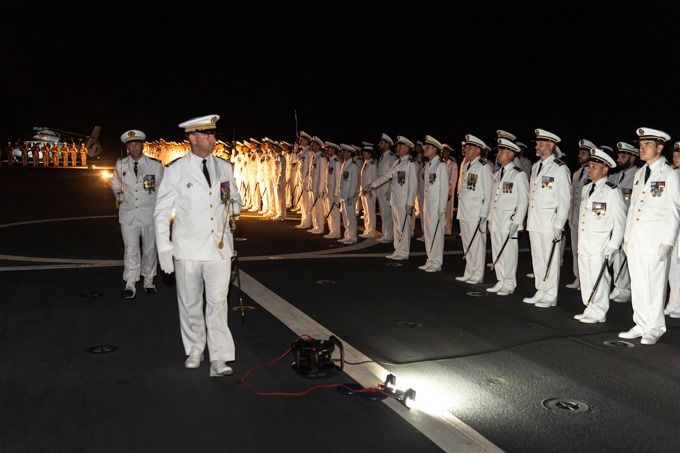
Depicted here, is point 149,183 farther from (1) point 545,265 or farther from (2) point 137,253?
(1) point 545,265

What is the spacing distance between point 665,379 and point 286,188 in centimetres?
1445

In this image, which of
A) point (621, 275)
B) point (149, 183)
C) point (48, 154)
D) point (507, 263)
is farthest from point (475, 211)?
point (48, 154)

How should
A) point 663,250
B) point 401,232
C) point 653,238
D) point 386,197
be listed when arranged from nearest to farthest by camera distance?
point 663,250
point 653,238
point 401,232
point 386,197

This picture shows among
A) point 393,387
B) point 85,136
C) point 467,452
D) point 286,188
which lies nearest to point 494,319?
point 393,387

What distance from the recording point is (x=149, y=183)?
28.8 ft

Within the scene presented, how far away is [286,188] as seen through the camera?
19.3m

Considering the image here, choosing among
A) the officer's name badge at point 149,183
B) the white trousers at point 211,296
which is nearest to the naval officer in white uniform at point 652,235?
the white trousers at point 211,296

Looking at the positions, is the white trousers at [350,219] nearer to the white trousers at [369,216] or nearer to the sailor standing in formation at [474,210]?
the white trousers at [369,216]

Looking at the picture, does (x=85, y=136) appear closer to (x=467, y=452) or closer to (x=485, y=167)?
(x=485, y=167)

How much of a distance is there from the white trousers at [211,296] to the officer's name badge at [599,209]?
15.5 ft

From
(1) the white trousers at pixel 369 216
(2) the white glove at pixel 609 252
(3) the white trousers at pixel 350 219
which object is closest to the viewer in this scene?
(2) the white glove at pixel 609 252

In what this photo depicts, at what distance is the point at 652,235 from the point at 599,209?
890 millimetres

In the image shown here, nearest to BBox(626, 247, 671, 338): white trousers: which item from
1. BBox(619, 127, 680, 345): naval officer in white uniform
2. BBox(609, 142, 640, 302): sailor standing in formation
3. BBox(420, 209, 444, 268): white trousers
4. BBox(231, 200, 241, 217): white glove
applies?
BBox(619, 127, 680, 345): naval officer in white uniform

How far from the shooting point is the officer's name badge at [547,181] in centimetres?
875
